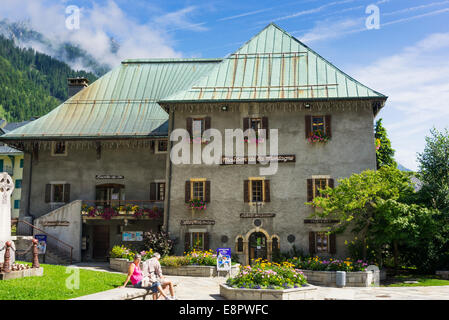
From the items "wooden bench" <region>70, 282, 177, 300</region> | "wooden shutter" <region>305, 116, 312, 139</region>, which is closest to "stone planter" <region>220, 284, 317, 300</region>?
"wooden bench" <region>70, 282, 177, 300</region>

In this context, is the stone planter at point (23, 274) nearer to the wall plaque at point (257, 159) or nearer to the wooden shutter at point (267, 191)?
the wall plaque at point (257, 159)

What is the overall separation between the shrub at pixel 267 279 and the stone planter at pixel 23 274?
21.8 ft

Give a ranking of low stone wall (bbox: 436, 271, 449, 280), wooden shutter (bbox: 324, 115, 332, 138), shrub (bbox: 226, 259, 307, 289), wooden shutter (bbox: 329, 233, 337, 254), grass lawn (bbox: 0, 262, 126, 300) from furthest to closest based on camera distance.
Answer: wooden shutter (bbox: 324, 115, 332, 138)
wooden shutter (bbox: 329, 233, 337, 254)
low stone wall (bbox: 436, 271, 449, 280)
shrub (bbox: 226, 259, 307, 289)
grass lawn (bbox: 0, 262, 126, 300)

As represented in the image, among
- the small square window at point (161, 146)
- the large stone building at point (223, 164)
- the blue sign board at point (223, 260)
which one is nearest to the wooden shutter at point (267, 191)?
the large stone building at point (223, 164)

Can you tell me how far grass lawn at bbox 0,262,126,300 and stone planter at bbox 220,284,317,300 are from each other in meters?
4.23

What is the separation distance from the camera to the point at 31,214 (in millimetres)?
29875

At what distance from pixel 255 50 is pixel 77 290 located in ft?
66.0

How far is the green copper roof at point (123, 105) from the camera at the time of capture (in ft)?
97.9

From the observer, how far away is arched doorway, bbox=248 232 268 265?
2559 centimetres

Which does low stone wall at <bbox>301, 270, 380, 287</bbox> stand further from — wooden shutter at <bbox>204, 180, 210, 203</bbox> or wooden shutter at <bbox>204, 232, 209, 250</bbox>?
wooden shutter at <bbox>204, 180, 210, 203</bbox>

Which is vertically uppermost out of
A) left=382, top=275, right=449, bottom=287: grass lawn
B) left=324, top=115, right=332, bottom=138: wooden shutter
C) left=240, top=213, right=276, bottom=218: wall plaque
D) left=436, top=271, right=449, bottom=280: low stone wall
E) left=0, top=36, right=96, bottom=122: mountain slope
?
left=0, top=36, right=96, bottom=122: mountain slope

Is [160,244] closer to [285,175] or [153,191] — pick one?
[153,191]
